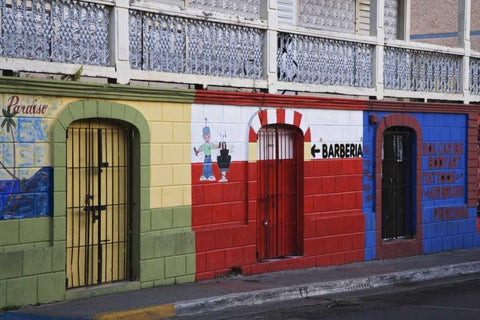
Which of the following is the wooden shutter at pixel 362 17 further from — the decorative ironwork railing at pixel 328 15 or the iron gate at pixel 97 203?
the iron gate at pixel 97 203

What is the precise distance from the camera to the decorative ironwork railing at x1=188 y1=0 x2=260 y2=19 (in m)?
14.4

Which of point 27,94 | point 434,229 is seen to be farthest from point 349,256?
point 27,94

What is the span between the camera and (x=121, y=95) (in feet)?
36.8

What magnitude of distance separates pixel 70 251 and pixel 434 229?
857 centimetres

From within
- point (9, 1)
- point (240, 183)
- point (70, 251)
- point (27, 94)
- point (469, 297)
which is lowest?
point (469, 297)

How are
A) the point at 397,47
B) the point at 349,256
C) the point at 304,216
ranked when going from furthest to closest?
the point at 397,47 → the point at 349,256 → the point at 304,216

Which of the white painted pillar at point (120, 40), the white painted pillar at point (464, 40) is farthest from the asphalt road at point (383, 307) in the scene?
the white painted pillar at point (464, 40)

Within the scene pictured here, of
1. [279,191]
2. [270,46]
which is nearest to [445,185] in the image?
[279,191]

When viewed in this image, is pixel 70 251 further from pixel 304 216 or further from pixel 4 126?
pixel 304 216

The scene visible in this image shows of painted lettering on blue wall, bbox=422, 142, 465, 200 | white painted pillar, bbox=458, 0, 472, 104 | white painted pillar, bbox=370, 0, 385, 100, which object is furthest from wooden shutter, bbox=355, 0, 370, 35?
painted lettering on blue wall, bbox=422, 142, 465, 200

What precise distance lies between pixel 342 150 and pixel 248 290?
163 inches

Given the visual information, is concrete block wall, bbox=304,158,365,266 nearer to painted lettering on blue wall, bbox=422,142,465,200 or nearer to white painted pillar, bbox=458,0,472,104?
painted lettering on blue wall, bbox=422,142,465,200

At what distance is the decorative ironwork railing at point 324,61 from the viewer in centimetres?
1401

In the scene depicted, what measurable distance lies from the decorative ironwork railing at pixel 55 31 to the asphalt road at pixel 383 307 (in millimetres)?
3746
